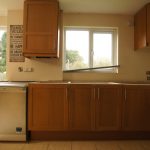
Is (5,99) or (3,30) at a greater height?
(3,30)

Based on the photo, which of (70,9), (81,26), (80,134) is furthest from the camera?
(81,26)

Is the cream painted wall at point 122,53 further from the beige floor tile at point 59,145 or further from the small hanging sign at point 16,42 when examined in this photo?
the beige floor tile at point 59,145

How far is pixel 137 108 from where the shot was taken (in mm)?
3086

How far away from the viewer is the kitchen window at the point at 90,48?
12.9ft

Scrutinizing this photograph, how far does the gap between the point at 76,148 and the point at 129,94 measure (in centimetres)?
113

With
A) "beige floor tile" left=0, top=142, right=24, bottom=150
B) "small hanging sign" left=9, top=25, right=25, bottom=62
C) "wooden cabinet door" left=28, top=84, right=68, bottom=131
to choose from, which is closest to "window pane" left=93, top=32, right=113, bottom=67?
"wooden cabinet door" left=28, top=84, right=68, bottom=131

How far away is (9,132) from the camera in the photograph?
2938mm

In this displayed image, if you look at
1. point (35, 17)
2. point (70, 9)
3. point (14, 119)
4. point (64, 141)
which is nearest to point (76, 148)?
point (64, 141)

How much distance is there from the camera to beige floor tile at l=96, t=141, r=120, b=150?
9.10ft

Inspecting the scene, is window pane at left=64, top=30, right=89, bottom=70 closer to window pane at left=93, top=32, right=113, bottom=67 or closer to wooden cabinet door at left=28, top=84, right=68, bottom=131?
window pane at left=93, top=32, right=113, bottom=67

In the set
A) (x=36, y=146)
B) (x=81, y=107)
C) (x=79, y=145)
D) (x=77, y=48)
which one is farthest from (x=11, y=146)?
(x=77, y=48)

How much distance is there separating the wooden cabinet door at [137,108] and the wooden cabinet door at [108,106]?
11 cm

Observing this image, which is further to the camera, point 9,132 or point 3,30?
point 3,30

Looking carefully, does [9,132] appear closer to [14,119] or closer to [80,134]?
[14,119]
